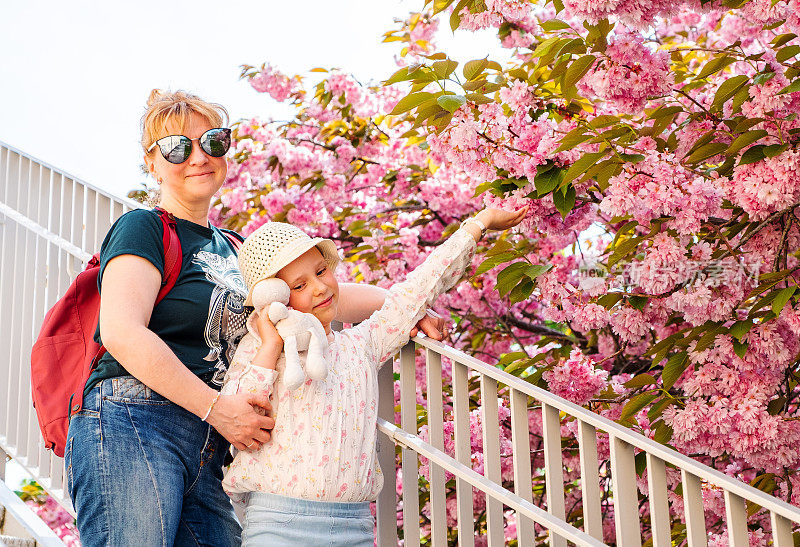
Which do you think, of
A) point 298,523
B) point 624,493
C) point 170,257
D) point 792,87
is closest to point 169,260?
point 170,257

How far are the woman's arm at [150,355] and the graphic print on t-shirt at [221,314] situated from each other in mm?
159

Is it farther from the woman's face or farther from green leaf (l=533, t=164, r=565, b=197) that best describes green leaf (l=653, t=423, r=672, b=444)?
the woman's face

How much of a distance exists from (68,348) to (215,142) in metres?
0.63

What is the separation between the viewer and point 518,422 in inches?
83.7

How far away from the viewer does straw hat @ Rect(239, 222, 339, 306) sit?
2145 mm

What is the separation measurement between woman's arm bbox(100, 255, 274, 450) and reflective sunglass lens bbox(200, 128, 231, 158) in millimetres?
387

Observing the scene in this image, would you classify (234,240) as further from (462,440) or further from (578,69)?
(578,69)

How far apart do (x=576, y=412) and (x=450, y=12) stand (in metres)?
2.15

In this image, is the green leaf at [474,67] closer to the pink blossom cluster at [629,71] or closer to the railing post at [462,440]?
the pink blossom cluster at [629,71]

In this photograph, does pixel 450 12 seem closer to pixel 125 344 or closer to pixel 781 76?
pixel 781 76

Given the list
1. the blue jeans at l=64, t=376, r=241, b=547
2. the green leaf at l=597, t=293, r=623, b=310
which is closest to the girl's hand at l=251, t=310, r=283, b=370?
the blue jeans at l=64, t=376, r=241, b=547

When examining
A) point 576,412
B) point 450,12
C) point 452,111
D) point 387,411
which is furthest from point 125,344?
point 450,12

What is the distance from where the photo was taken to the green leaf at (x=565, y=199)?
3.06 metres

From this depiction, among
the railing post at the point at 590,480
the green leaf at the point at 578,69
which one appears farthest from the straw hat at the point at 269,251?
the green leaf at the point at 578,69
